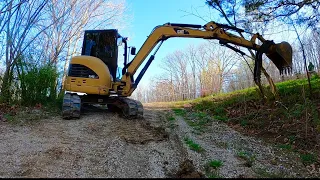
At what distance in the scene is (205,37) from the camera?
276 inches

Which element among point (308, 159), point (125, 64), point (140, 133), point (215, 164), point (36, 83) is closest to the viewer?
point (215, 164)

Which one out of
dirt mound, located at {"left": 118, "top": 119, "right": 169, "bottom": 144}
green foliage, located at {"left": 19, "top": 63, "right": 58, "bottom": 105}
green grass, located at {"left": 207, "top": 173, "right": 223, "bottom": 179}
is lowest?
green grass, located at {"left": 207, "top": 173, "right": 223, "bottom": 179}

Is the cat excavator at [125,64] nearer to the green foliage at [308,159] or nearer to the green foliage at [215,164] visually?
the green foliage at [308,159]

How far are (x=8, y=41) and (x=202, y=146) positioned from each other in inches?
288

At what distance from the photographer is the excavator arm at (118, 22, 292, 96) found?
6777 millimetres

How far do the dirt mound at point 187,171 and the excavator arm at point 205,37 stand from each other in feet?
13.9

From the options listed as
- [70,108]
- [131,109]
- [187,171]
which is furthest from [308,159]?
[70,108]

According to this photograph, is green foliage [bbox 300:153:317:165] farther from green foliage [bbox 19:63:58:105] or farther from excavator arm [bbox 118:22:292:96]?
green foliage [bbox 19:63:58:105]

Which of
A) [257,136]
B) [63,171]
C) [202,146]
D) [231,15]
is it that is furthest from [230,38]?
[63,171]

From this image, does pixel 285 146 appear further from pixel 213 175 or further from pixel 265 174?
pixel 213 175

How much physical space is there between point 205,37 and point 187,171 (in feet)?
14.7

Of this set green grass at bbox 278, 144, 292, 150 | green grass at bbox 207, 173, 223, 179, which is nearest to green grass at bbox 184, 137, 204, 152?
green grass at bbox 207, 173, 223, 179

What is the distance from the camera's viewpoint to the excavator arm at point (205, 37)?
22.2 ft

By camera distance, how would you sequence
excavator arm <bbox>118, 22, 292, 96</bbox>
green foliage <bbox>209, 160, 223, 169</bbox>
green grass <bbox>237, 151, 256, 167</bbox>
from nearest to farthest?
green foliage <bbox>209, 160, 223, 169</bbox> → green grass <bbox>237, 151, 256, 167</bbox> → excavator arm <bbox>118, 22, 292, 96</bbox>
